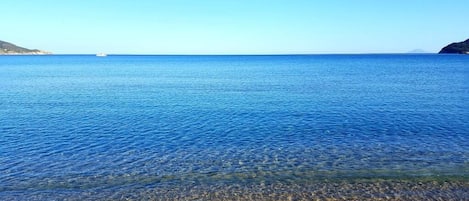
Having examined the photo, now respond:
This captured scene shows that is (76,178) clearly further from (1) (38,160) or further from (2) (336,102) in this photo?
(2) (336,102)

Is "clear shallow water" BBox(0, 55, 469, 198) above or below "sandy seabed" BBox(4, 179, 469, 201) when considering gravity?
below

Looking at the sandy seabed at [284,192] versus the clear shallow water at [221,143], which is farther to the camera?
the clear shallow water at [221,143]

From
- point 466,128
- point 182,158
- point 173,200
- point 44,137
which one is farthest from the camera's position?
point 466,128

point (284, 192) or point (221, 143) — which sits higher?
point (284, 192)

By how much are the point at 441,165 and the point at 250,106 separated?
21.5 meters

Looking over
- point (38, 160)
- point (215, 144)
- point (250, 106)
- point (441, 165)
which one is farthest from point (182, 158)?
point (250, 106)

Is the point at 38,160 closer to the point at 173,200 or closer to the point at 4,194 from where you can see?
the point at 4,194

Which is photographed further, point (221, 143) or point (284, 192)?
point (221, 143)

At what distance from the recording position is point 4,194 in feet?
49.4

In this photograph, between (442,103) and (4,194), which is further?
(442,103)

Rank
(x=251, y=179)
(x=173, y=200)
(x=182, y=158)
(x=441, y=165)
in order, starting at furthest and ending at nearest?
1. (x=182, y=158)
2. (x=441, y=165)
3. (x=251, y=179)
4. (x=173, y=200)

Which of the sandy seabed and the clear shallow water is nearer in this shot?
the sandy seabed

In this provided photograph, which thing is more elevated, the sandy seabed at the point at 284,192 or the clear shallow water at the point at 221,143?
the sandy seabed at the point at 284,192

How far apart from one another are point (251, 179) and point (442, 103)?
30.1 m
